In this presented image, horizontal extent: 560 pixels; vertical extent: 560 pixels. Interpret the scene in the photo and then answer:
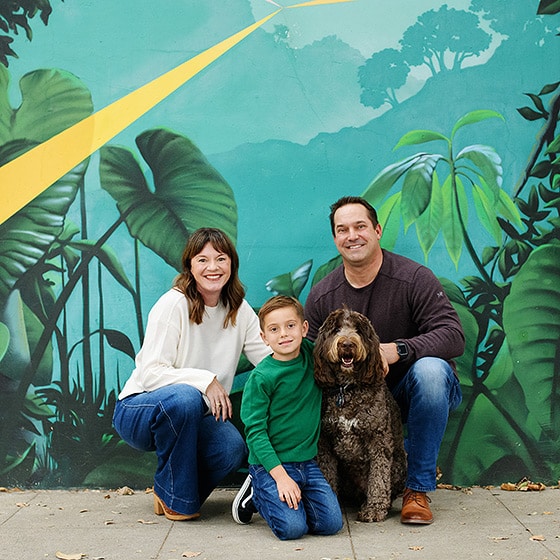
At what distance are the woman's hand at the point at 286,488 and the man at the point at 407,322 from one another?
609mm

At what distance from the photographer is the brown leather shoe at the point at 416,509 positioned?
4070 millimetres

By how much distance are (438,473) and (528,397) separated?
0.71 meters

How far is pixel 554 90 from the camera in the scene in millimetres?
4934

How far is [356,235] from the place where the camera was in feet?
14.5

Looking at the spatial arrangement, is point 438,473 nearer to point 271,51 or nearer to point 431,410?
point 431,410

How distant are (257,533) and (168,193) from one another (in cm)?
211

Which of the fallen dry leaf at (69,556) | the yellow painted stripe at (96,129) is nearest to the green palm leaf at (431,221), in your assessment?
the yellow painted stripe at (96,129)

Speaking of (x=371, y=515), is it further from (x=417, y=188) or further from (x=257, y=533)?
(x=417, y=188)

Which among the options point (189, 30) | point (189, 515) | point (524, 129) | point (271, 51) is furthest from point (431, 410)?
point (189, 30)

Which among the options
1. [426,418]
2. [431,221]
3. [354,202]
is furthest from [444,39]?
→ [426,418]

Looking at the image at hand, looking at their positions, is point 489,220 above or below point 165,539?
above

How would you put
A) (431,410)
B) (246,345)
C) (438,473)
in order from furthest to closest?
1. (438,473)
2. (246,345)
3. (431,410)

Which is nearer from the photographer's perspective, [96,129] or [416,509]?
[416,509]

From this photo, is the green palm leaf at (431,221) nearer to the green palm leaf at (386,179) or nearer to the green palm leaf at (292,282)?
the green palm leaf at (386,179)
